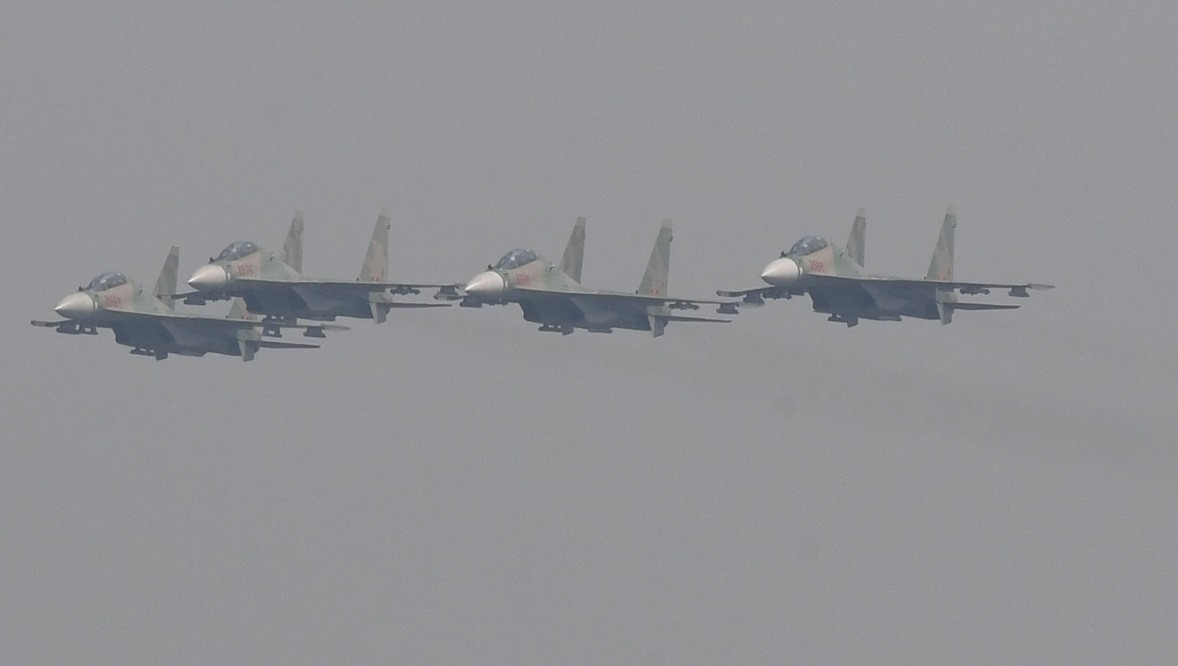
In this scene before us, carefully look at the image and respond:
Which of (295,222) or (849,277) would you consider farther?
(295,222)

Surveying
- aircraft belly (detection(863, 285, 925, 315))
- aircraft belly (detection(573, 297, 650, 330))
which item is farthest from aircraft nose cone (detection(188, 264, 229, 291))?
aircraft belly (detection(863, 285, 925, 315))

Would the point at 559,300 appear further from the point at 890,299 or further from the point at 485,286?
the point at 890,299

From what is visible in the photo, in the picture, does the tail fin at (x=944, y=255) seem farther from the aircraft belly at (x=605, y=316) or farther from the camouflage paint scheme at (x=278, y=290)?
the camouflage paint scheme at (x=278, y=290)

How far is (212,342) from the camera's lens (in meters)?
134

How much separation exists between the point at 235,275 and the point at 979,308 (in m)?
32.9

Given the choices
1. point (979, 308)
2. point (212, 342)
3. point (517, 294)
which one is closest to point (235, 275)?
point (212, 342)

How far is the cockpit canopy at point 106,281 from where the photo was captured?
434ft

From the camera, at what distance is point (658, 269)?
133750mm

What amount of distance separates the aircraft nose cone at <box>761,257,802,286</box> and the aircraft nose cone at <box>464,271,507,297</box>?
37.3ft

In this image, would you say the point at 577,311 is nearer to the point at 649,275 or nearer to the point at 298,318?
the point at 649,275

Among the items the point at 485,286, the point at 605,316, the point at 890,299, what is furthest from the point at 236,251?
the point at 890,299

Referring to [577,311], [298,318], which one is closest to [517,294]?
[577,311]

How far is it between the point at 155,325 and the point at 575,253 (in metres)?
19.0

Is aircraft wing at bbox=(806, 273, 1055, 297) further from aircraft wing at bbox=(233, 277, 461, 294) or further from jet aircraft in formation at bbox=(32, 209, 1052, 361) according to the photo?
aircraft wing at bbox=(233, 277, 461, 294)
